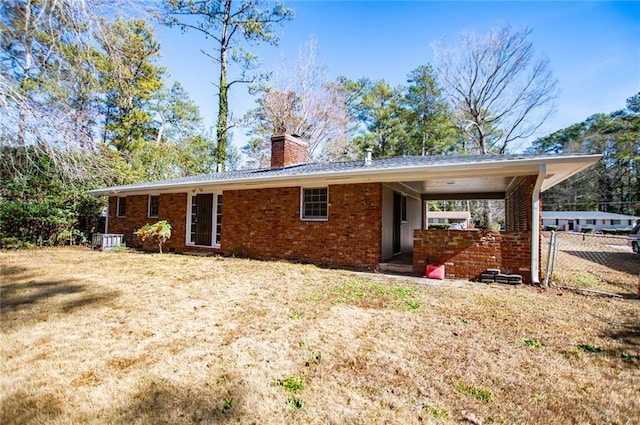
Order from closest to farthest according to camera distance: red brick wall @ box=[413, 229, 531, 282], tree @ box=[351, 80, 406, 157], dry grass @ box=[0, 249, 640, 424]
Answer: dry grass @ box=[0, 249, 640, 424], red brick wall @ box=[413, 229, 531, 282], tree @ box=[351, 80, 406, 157]

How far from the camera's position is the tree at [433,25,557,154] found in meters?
19.9

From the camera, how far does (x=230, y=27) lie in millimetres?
20234

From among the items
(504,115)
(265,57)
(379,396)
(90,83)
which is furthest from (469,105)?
(379,396)

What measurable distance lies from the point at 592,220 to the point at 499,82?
3440 centimetres

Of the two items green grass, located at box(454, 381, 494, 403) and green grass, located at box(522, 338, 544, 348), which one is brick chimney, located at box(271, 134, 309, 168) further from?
green grass, located at box(454, 381, 494, 403)

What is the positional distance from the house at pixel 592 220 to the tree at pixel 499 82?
27250 millimetres

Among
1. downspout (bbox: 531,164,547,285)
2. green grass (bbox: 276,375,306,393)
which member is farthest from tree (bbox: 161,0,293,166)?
green grass (bbox: 276,375,306,393)

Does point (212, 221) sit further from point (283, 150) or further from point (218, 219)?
point (283, 150)

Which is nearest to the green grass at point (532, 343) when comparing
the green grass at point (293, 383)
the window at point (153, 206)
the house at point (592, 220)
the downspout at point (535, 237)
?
the green grass at point (293, 383)

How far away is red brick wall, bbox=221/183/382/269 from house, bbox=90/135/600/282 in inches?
1.0

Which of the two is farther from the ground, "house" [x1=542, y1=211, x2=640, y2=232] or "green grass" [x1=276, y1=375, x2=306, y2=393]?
"house" [x1=542, y1=211, x2=640, y2=232]

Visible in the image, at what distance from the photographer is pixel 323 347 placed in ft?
10.6

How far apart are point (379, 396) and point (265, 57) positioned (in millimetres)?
22378

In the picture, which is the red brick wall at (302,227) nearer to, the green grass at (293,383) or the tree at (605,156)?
the green grass at (293,383)
